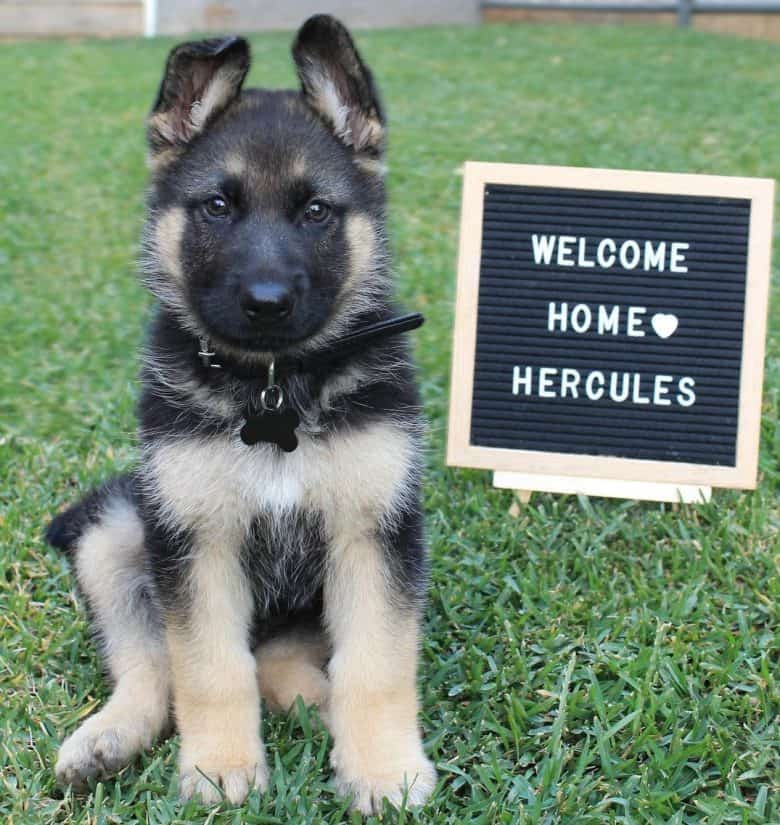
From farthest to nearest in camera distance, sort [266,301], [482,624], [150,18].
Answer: [150,18]
[482,624]
[266,301]

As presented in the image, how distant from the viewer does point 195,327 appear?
2.79 metres

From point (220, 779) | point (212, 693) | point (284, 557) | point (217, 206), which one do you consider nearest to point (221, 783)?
point (220, 779)

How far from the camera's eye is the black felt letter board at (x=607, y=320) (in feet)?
12.7

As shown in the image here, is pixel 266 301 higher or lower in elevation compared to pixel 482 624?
higher

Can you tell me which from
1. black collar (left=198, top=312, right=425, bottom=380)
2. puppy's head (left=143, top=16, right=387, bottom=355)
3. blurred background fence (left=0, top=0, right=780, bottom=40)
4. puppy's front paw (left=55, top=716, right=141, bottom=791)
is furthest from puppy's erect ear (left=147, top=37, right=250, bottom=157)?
blurred background fence (left=0, top=0, right=780, bottom=40)

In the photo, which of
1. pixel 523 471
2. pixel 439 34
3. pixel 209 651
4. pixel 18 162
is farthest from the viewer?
pixel 439 34

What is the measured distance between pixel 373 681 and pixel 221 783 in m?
0.45

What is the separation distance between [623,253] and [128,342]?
9.17ft

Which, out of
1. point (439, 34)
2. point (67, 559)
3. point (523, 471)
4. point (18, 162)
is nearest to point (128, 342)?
point (67, 559)

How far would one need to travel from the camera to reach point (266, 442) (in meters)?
2.67

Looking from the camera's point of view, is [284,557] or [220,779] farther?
[284,557]

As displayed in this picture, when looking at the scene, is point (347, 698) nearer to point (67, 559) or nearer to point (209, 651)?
point (209, 651)

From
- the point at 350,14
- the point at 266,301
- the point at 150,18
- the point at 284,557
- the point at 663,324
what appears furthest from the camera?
the point at 350,14

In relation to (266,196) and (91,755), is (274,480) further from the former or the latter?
(91,755)
